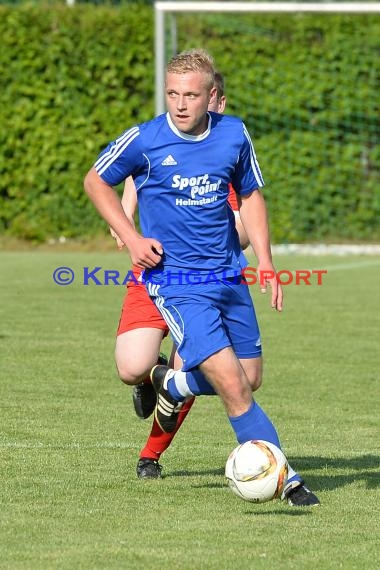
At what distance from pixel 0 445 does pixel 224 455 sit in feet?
3.72

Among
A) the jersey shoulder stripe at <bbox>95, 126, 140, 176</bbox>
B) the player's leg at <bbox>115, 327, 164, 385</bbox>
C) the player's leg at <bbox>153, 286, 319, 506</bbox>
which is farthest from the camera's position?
the player's leg at <bbox>115, 327, 164, 385</bbox>

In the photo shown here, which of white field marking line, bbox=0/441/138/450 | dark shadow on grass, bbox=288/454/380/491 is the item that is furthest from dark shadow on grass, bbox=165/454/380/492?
white field marking line, bbox=0/441/138/450

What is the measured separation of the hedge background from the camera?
1841 centimetres

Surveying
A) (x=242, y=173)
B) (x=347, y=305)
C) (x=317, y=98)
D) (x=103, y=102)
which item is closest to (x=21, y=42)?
(x=103, y=102)

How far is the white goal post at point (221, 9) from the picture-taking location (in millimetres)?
17250

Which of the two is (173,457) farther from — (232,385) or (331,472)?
(232,385)

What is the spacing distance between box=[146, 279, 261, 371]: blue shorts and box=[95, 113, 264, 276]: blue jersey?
101 millimetres

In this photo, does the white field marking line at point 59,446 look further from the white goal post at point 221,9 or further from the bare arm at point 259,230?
the white goal post at point 221,9

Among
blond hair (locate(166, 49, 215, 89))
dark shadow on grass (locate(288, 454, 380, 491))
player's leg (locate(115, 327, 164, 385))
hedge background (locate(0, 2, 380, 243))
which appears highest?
blond hair (locate(166, 49, 215, 89))

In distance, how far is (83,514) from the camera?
16.8 feet

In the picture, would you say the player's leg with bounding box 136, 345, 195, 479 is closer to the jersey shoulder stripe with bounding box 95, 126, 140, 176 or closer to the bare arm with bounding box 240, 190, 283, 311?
the bare arm with bounding box 240, 190, 283, 311

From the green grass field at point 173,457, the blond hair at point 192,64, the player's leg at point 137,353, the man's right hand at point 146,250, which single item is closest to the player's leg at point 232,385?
the man's right hand at point 146,250

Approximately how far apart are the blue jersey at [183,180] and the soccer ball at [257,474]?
A: 32.3 inches

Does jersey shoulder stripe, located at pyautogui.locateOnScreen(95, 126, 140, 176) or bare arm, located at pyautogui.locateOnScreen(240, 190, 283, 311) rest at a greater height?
jersey shoulder stripe, located at pyautogui.locateOnScreen(95, 126, 140, 176)
